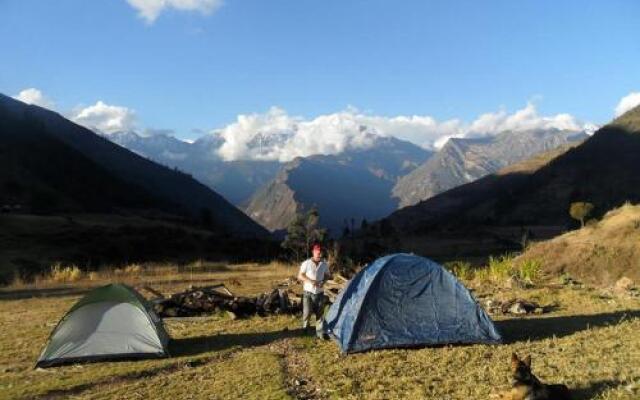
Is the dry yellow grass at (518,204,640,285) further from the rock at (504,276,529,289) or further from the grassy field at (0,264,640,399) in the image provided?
the grassy field at (0,264,640,399)

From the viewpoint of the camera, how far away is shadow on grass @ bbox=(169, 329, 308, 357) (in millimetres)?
15860

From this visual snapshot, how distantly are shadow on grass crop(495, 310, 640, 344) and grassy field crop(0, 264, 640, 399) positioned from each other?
26 millimetres

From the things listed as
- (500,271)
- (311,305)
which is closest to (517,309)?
(311,305)

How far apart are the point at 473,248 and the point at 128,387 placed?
7657 cm

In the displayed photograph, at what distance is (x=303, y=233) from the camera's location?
162 ft

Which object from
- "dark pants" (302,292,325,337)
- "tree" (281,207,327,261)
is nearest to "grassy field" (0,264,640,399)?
"dark pants" (302,292,325,337)

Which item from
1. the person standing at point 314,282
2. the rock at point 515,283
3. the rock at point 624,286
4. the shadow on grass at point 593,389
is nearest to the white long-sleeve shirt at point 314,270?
the person standing at point 314,282

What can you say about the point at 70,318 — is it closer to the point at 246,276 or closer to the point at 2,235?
the point at 246,276

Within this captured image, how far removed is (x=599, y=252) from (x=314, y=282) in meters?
18.2

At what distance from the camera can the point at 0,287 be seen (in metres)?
32.6

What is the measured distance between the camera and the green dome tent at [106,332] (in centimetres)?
1479

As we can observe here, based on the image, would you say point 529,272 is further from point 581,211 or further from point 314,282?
point 581,211

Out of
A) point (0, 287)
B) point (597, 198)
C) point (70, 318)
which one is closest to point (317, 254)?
point (70, 318)

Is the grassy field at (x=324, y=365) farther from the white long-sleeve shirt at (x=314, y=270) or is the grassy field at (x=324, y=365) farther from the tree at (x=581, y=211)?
the tree at (x=581, y=211)
